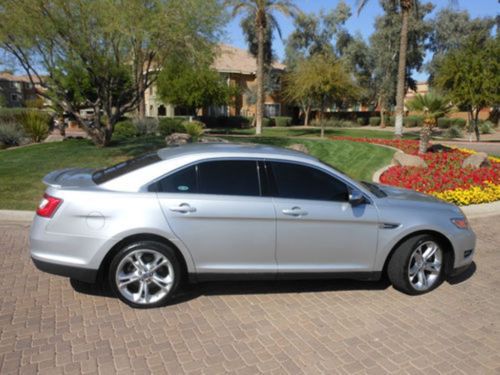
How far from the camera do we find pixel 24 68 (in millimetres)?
13734

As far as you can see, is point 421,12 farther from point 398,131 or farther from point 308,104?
point 398,131

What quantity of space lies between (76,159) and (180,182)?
9249 mm

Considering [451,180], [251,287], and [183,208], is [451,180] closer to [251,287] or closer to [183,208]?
[251,287]

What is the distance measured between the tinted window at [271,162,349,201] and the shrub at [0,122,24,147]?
15518 mm

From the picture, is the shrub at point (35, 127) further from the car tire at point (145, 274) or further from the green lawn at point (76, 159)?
the car tire at point (145, 274)

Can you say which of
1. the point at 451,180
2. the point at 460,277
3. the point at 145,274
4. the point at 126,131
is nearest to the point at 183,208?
the point at 145,274

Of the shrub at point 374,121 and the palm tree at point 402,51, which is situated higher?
the palm tree at point 402,51

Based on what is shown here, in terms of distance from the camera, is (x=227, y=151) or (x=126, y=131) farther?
(x=126, y=131)

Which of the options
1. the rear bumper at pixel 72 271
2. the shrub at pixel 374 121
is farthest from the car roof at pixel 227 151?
the shrub at pixel 374 121

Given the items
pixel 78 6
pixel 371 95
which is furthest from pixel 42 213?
pixel 371 95

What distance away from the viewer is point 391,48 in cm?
3897

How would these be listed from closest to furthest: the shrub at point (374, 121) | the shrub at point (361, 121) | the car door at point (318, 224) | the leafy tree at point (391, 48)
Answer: the car door at point (318, 224)
the leafy tree at point (391, 48)
the shrub at point (374, 121)
the shrub at point (361, 121)

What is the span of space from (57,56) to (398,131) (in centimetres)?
1561

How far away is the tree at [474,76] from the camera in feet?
72.0
